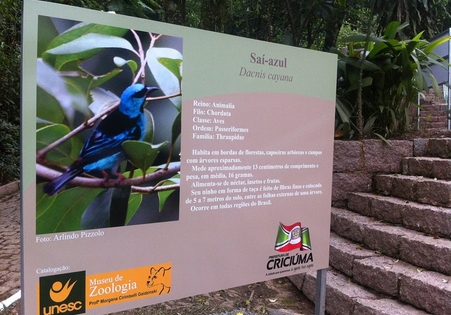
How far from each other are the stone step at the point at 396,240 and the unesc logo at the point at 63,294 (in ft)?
7.82

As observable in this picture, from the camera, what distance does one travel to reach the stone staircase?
2605mm

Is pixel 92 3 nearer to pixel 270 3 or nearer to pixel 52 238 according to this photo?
pixel 270 3

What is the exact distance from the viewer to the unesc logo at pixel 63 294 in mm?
1544

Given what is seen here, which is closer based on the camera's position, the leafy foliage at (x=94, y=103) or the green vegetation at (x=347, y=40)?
the leafy foliage at (x=94, y=103)

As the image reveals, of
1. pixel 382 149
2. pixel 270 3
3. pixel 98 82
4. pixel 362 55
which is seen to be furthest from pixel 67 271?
pixel 270 3

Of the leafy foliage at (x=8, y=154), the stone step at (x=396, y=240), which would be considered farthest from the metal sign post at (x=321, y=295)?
the leafy foliage at (x=8, y=154)

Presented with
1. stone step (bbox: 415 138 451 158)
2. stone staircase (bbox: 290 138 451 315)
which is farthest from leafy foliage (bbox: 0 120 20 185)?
stone step (bbox: 415 138 451 158)

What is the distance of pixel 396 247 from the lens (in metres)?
3.03

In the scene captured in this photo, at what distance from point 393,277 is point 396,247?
37cm

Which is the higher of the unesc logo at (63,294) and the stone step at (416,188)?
the stone step at (416,188)

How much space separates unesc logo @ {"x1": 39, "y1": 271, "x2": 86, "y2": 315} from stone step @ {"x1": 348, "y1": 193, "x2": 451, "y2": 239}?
265 centimetres

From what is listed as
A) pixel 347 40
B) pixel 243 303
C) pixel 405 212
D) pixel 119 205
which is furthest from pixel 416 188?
pixel 119 205

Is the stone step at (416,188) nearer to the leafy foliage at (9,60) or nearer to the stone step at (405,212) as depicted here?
the stone step at (405,212)

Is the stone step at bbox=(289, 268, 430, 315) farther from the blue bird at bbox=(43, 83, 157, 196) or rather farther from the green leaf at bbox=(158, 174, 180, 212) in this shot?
the blue bird at bbox=(43, 83, 157, 196)
